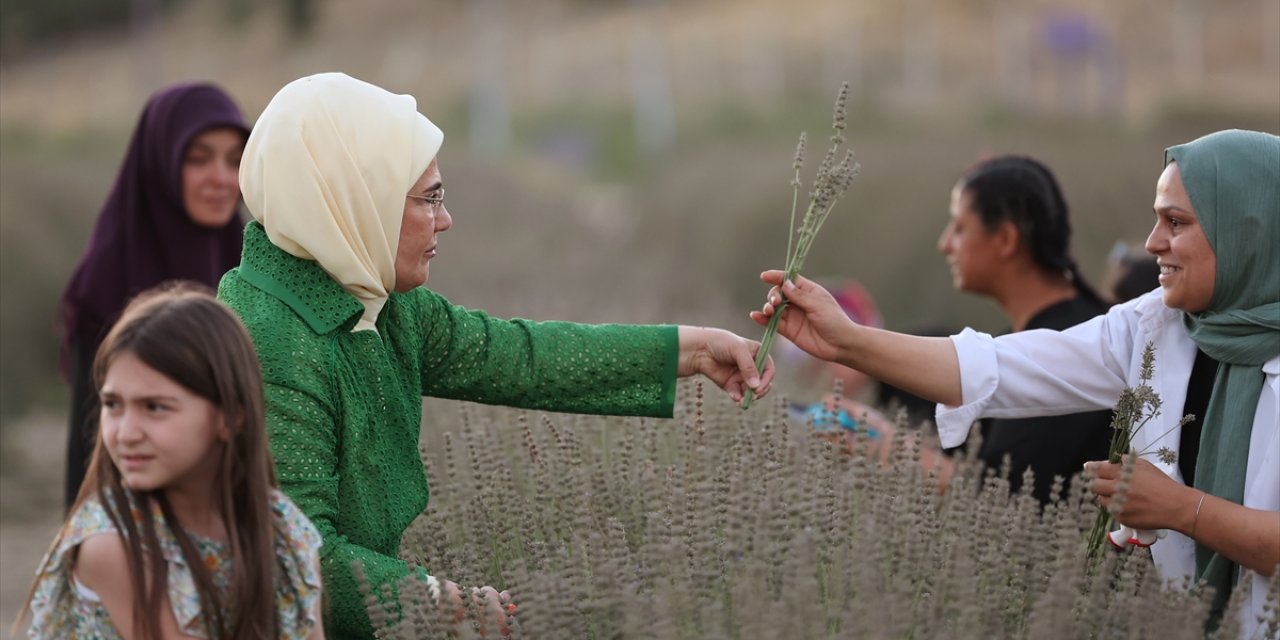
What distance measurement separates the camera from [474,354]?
10.3 ft

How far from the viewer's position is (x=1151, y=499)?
2748 mm

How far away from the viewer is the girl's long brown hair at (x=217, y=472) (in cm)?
231

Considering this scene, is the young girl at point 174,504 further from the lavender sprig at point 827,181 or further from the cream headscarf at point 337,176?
the lavender sprig at point 827,181

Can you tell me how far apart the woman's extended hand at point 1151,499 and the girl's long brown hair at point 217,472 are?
1.42 metres

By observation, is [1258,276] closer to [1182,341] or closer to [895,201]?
[1182,341]

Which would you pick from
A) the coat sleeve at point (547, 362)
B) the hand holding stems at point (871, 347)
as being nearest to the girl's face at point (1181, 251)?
the hand holding stems at point (871, 347)

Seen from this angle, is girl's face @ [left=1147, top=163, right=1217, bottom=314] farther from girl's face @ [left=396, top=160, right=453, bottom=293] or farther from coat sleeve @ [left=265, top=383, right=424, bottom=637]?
coat sleeve @ [left=265, top=383, right=424, bottom=637]

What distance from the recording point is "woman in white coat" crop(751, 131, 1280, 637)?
276cm

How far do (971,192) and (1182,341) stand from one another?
1.68 metres

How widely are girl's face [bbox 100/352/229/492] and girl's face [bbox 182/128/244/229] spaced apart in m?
2.81

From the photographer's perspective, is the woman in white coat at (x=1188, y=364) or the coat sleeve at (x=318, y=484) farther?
the woman in white coat at (x=1188, y=364)

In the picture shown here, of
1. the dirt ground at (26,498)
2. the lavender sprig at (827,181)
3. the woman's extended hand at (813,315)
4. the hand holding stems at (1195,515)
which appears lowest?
the dirt ground at (26,498)

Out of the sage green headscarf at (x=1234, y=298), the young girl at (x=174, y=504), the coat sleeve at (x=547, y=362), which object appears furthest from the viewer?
the coat sleeve at (x=547, y=362)

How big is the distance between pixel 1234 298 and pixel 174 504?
1877 millimetres
